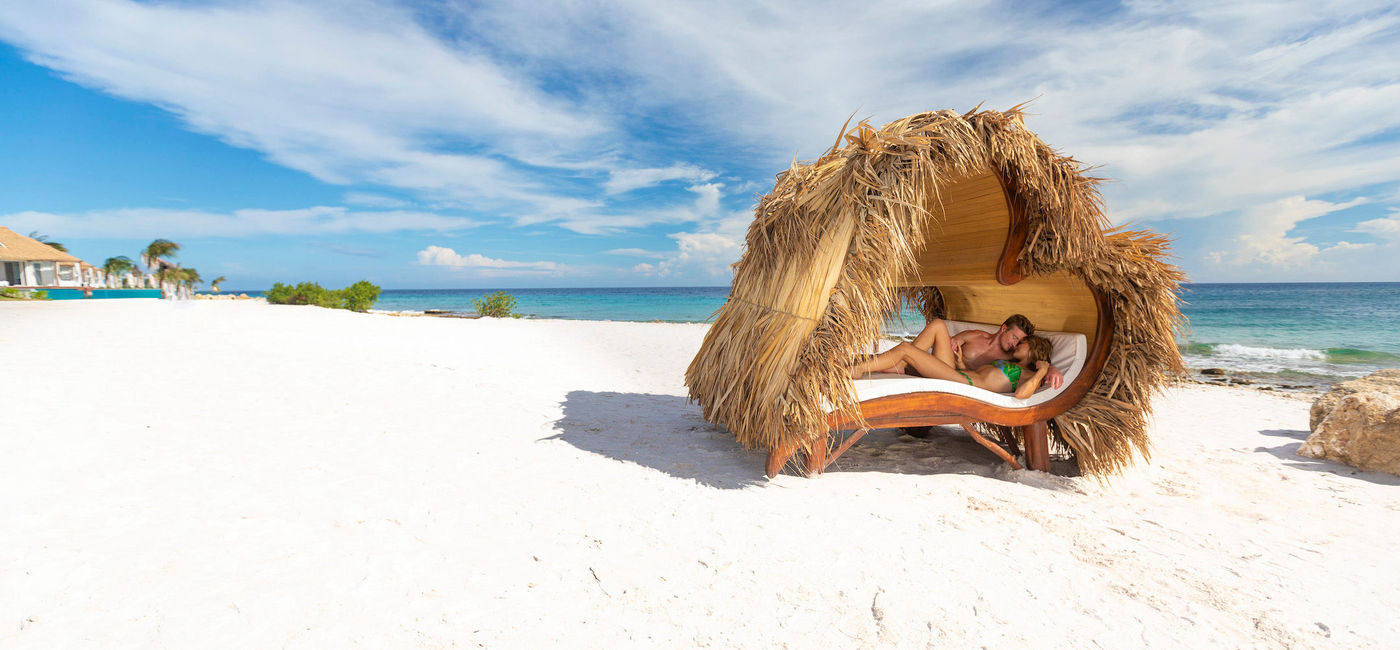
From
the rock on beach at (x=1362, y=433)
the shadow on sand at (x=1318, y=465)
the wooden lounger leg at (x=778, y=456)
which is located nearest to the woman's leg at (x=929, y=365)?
the wooden lounger leg at (x=778, y=456)

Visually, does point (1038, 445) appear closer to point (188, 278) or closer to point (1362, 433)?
point (1362, 433)

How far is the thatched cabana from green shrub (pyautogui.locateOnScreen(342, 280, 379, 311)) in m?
17.6

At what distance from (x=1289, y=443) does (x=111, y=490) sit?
745 centimetres

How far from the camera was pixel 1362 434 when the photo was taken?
11.9ft

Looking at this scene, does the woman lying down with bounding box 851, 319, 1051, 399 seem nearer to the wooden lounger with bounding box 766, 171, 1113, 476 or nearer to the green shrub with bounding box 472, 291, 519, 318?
the wooden lounger with bounding box 766, 171, 1113, 476

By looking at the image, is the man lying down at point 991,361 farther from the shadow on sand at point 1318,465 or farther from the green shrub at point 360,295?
the green shrub at point 360,295

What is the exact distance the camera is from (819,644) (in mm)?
1677

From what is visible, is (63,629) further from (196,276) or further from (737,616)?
(196,276)

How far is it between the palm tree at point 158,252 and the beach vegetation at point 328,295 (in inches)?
713

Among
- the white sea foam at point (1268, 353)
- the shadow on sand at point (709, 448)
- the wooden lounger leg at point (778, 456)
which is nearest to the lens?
the wooden lounger leg at point (778, 456)

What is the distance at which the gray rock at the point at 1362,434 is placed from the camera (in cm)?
353

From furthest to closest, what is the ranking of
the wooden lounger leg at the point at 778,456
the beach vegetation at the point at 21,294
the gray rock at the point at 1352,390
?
the beach vegetation at the point at 21,294 → the gray rock at the point at 1352,390 → the wooden lounger leg at the point at 778,456

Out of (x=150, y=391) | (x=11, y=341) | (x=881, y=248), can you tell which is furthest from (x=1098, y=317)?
(x=11, y=341)

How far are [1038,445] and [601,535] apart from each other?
281 centimetres
